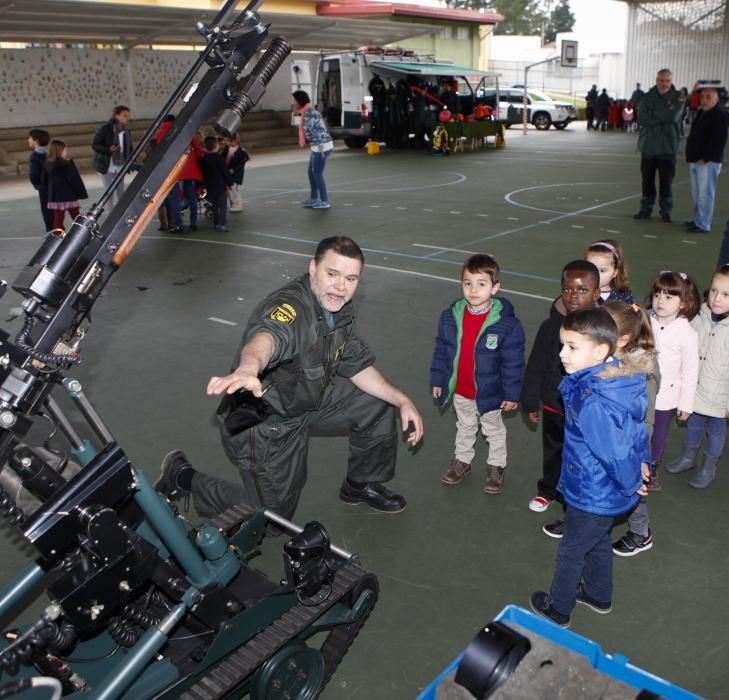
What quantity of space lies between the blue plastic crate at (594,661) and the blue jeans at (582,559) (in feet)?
3.29

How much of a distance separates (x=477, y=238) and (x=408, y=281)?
2528mm

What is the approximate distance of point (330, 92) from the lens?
2294 centimetres

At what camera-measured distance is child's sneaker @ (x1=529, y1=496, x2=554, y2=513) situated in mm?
4250

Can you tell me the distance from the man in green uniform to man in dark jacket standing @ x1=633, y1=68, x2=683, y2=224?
347 inches

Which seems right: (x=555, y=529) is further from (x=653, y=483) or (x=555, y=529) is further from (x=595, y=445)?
(x=595, y=445)

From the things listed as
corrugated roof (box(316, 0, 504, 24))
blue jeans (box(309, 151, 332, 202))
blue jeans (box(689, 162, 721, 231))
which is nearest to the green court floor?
blue jeans (box(689, 162, 721, 231))

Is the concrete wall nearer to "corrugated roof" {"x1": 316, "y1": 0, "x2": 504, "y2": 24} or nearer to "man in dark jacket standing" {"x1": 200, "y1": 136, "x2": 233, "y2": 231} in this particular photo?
"corrugated roof" {"x1": 316, "y1": 0, "x2": 504, "y2": 24}

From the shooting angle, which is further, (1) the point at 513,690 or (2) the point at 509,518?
(2) the point at 509,518

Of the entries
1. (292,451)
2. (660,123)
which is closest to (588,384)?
(292,451)

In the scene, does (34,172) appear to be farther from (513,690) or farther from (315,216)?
(513,690)

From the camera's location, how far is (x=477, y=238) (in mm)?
10750

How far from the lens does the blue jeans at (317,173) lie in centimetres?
1269

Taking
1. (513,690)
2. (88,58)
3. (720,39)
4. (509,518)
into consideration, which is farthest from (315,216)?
(720,39)

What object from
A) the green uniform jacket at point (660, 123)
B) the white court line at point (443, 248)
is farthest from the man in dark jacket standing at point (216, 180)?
the green uniform jacket at point (660, 123)
